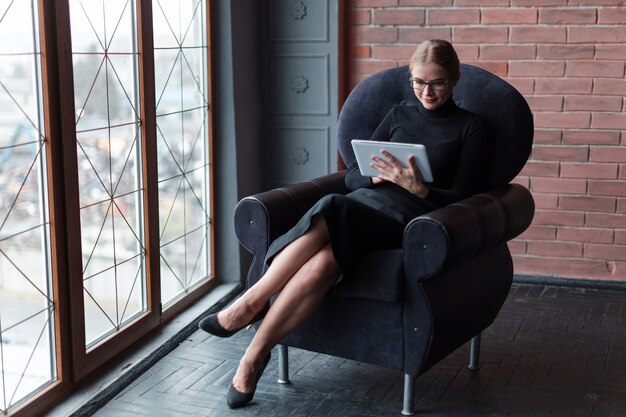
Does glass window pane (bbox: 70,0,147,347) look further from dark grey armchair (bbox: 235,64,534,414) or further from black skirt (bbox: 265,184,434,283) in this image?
black skirt (bbox: 265,184,434,283)

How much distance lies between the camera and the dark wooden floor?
3088 mm

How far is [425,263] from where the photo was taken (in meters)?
2.82

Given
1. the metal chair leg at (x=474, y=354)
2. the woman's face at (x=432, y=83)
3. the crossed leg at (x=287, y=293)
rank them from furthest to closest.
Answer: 1. the metal chair leg at (x=474, y=354)
2. the woman's face at (x=432, y=83)
3. the crossed leg at (x=287, y=293)

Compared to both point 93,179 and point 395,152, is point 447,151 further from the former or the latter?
point 93,179

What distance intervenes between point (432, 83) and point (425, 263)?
0.76 m

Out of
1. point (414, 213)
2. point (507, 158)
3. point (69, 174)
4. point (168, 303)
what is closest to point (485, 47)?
point (507, 158)

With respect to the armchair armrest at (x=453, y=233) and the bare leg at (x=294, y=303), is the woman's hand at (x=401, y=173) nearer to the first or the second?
the armchair armrest at (x=453, y=233)

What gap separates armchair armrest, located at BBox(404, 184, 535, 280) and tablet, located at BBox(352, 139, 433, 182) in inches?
7.5

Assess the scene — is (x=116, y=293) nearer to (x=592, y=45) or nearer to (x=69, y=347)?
(x=69, y=347)

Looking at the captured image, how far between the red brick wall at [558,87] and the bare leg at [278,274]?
200cm

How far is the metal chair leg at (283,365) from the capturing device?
329cm

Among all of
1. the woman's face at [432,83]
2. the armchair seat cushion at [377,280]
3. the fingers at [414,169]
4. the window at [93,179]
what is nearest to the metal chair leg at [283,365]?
the armchair seat cushion at [377,280]

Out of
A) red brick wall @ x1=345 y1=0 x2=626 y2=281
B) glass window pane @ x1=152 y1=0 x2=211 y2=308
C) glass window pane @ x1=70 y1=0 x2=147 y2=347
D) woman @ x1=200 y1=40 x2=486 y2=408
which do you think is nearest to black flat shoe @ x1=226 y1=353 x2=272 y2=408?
woman @ x1=200 y1=40 x2=486 y2=408

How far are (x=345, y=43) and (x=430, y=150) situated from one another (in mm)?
1657
